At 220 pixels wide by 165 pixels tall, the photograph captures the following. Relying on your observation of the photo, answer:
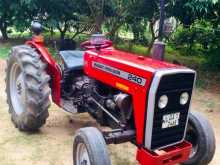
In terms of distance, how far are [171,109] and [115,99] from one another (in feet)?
2.18

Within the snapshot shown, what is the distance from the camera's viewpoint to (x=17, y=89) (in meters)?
5.27

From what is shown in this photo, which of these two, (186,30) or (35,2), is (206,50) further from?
(35,2)

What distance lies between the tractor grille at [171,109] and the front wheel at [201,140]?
0.34 metres

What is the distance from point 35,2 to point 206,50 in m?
5.32

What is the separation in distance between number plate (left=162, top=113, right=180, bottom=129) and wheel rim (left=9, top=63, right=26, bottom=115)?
209 centimetres

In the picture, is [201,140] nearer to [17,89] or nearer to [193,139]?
[193,139]

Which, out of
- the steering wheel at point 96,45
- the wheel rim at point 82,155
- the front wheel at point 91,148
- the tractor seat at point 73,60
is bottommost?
the wheel rim at point 82,155

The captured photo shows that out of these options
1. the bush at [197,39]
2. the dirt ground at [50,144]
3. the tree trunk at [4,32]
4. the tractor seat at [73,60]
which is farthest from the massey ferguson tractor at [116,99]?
the tree trunk at [4,32]

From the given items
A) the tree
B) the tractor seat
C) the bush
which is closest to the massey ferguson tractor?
the tractor seat

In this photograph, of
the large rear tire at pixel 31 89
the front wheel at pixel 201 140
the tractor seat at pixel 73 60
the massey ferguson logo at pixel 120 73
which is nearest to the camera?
the massey ferguson logo at pixel 120 73

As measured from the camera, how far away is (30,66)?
4695mm

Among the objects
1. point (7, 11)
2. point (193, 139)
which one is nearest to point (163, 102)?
point (193, 139)

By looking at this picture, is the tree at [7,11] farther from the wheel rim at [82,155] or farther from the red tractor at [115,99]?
the wheel rim at [82,155]

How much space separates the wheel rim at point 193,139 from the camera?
13.6 feet
